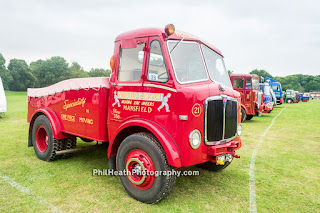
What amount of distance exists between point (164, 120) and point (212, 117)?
2.58 feet

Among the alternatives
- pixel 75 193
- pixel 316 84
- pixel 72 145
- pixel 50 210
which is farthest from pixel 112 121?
pixel 316 84

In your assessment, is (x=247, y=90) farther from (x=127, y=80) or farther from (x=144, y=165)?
(x=144, y=165)

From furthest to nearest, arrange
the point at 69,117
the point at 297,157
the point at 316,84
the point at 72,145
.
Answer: the point at 316,84 → the point at 297,157 → the point at 72,145 → the point at 69,117

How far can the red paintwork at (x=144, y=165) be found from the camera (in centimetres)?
352

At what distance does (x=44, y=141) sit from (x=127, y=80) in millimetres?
3284

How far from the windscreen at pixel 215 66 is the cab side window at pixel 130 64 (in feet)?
3.71

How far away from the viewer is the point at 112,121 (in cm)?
416

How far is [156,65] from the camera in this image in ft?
12.1

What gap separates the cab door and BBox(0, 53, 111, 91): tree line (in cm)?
5881

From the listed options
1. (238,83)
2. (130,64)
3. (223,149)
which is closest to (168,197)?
(223,149)

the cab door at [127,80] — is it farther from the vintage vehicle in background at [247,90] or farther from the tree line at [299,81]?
the tree line at [299,81]

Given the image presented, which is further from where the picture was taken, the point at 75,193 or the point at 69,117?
the point at 69,117

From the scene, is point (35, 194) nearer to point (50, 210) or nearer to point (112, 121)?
point (50, 210)

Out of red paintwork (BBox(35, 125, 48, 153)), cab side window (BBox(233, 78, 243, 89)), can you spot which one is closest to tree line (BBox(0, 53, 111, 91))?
cab side window (BBox(233, 78, 243, 89))
